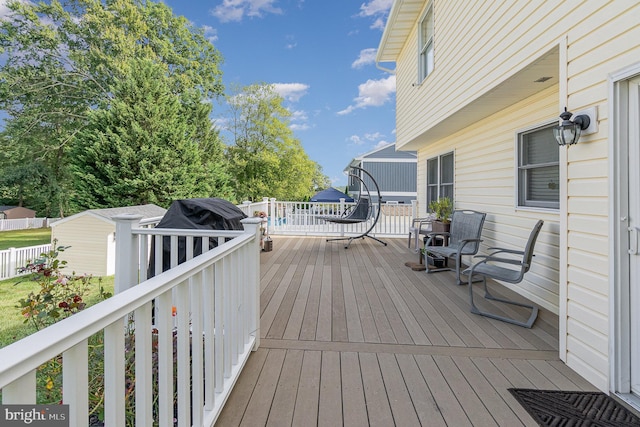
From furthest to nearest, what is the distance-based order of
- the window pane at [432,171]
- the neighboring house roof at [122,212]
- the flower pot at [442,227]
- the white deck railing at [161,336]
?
the neighboring house roof at [122,212], the window pane at [432,171], the flower pot at [442,227], the white deck railing at [161,336]

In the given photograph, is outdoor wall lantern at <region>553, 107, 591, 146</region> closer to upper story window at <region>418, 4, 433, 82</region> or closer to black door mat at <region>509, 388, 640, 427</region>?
black door mat at <region>509, 388, 640, 427</region>

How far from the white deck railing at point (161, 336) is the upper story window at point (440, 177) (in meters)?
4.94

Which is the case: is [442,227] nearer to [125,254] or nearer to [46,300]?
[125,254]

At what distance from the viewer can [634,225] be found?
1828 mm

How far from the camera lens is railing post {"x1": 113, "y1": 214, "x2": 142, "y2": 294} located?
2.37m

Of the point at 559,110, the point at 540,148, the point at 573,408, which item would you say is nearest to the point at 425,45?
the point at 540,148

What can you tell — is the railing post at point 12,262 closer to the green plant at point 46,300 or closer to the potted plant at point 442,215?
the green plant at point 46,300

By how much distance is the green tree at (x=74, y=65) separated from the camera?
13.1 m

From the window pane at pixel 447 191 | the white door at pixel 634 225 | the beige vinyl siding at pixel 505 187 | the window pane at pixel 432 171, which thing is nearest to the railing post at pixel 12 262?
the window pane at pixel 432 171

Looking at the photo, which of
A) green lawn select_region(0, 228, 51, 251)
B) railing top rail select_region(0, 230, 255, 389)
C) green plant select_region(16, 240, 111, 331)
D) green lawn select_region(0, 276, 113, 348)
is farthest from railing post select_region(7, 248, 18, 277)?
railing top rail select_region(0, 230, 255, 389)

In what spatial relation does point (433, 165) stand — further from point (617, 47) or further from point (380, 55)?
point (617, 47)

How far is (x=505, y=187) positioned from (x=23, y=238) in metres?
23.2

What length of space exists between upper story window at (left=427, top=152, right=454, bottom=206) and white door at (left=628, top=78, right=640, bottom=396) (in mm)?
4245

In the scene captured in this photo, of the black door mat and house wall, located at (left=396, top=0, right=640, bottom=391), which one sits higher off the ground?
house wall, located at (left=396, top=0, right=640, bottom=391)
